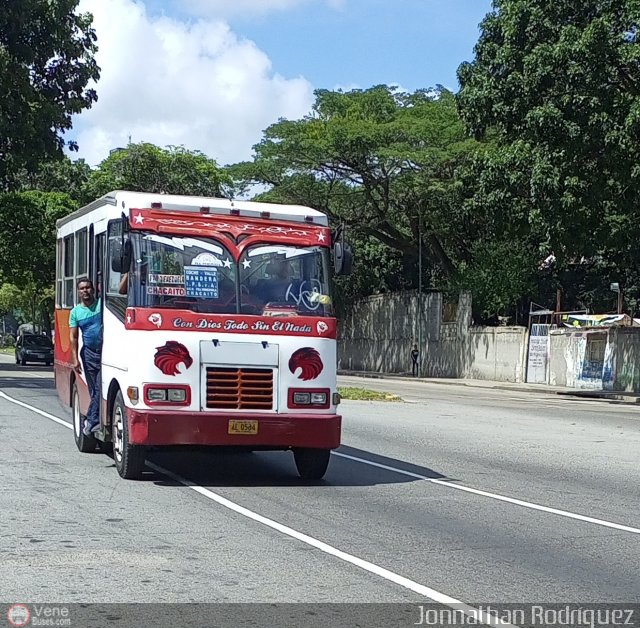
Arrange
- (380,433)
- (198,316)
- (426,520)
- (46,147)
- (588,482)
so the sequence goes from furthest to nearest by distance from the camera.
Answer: (46,147) → (380,433) → (588,482) → (198,316) → (426,520)

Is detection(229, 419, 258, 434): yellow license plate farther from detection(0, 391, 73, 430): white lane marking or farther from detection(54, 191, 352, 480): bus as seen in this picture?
detection(0, 391, 73, 430): white lane marking

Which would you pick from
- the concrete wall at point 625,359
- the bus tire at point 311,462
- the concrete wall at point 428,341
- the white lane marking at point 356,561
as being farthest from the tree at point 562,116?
the white lane marking at point 356,561

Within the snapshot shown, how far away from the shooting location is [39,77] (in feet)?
112

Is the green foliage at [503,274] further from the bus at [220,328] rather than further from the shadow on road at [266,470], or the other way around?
the bus at [220,328]

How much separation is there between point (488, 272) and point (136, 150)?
809 inches

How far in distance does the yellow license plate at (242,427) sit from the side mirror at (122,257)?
193cm

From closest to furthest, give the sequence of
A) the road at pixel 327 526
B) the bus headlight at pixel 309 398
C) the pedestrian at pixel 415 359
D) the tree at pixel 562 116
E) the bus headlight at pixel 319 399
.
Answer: the road at pixel 327 526 → the bus headlight at pixel 309 398 → the bus headlight at pixel 319 399 → the tree at pixel 562 116 → the pedestrian at pixel 415 359

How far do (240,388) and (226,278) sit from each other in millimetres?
1197

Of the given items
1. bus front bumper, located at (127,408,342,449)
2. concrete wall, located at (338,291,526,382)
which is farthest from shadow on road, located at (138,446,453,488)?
concrete wall, located at (338,291,526,382)

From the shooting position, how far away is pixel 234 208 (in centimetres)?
1188

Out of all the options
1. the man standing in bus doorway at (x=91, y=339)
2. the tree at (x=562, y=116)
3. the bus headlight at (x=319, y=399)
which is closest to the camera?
the bus headlight at (x=319, y=399)

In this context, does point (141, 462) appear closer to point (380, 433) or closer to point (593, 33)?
point (380, 433)

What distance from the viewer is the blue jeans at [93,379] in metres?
13.0

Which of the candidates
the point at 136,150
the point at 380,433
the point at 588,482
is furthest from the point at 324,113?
the point at 588,482
